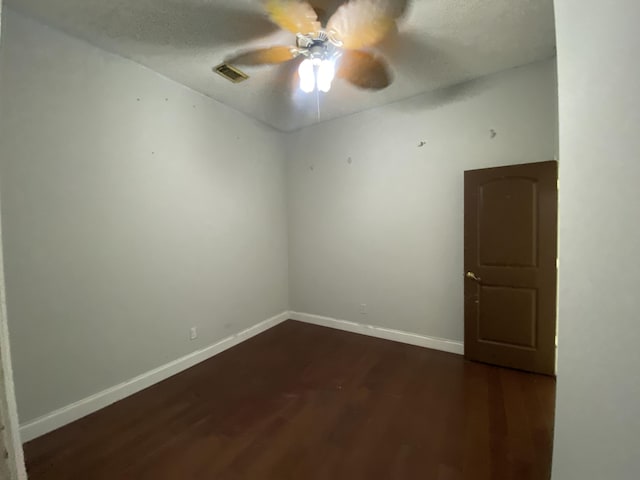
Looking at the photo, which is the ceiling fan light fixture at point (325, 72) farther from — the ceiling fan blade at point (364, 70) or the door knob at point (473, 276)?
the door knob at point (473, 276)

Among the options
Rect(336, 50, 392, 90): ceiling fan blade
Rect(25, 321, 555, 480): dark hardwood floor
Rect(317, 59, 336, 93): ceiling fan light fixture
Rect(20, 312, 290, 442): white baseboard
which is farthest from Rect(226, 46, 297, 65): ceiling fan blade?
Rect(20, 312, 290, 442): white baseboard

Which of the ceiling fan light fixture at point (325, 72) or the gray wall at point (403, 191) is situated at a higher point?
the ceiling fan light fixture at point (325, 72)

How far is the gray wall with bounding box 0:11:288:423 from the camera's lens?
1.67 m

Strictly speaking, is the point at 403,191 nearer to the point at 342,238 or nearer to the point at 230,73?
the point at 342,238

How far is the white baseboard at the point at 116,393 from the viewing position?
171 centimetres

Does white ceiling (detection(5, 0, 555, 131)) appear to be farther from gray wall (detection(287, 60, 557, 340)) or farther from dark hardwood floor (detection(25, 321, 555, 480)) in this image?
dark hardwood floor (detection(25, 321, 555, 480))

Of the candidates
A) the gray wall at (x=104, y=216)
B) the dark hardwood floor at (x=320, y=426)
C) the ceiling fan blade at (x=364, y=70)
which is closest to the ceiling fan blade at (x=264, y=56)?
the ceiling fan blade at (x=364, y=70)

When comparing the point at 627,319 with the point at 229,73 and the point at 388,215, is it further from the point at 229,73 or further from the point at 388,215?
the point at 229,73

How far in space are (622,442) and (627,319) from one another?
27 centimetres

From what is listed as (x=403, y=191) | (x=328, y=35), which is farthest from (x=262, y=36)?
(x=403, y=191)

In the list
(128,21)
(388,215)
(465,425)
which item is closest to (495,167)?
(388,215)

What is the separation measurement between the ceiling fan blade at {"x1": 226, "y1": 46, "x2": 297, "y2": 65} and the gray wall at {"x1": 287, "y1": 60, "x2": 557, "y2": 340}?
1.52 metres

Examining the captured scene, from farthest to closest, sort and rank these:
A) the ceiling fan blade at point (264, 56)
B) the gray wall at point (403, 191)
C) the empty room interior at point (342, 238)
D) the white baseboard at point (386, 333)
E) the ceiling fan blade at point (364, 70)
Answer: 1. the white baseboard at point (386, 333)
2. the gray wall at point (403, 191)
3. the ceiling fan blade at point (364, 70)
4. the ceiling fan blade at point (264, 56)
5. the empty room interior at point (342, 238)

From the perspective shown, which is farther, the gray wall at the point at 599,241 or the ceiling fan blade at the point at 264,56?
the ceiling fan blade at the point at 264,56
